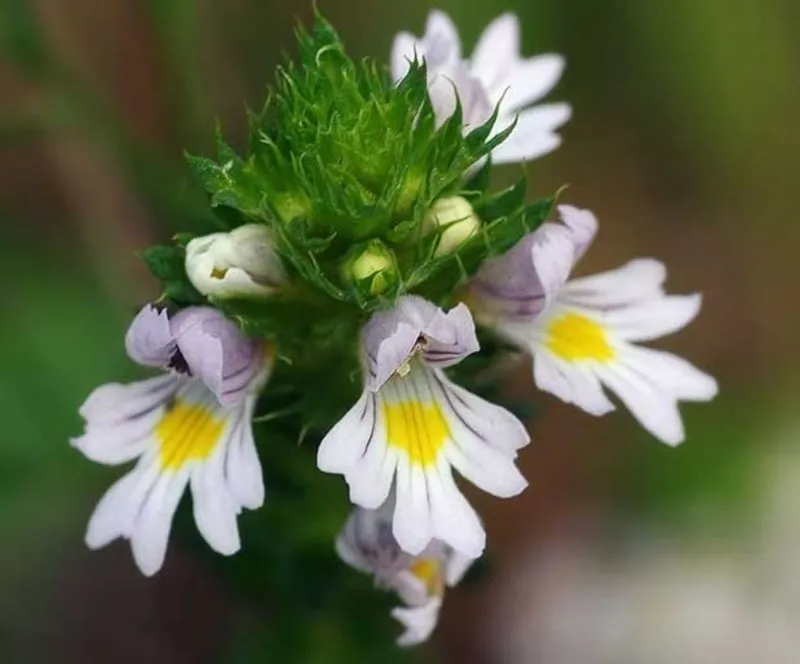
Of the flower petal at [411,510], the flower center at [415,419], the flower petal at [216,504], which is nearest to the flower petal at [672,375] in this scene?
the flower center at [415,419]

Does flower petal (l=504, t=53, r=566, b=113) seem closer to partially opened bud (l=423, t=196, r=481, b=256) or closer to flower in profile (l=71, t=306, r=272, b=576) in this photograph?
partially opened bud (l=423, t=196, r=481, b=256)

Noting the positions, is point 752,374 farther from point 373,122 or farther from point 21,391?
point 373,122

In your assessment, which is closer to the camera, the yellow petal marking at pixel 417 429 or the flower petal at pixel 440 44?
the yellow petal marking at pixel 417 429

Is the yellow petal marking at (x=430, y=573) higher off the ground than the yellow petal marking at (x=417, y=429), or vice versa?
the yellow petal marking at (x=417, y=429)

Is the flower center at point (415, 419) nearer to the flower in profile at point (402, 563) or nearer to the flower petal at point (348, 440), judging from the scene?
the flower petal at point (348, 440)

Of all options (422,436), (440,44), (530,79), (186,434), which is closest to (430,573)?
(422,436)

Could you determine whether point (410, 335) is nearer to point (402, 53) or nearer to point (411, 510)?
point (411, 510)

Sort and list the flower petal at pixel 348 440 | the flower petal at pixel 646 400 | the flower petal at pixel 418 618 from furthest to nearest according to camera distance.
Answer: the flower petal at pixel 418 618 < the flower petal at pixel 646 400 < the flower petal at pixel 348 440
